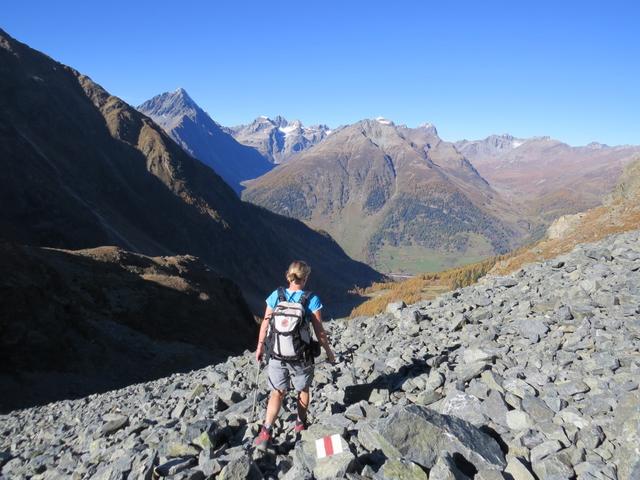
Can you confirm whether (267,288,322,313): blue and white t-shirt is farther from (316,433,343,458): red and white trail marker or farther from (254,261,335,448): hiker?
(316,433,343,458): red and white trail marker

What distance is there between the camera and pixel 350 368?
1221 cm

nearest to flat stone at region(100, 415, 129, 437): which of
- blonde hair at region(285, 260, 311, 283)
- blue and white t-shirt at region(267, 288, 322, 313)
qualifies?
blue and white t-shirt at region(267, 288, 322, 313)

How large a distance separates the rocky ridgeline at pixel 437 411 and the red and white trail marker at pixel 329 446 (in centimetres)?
15

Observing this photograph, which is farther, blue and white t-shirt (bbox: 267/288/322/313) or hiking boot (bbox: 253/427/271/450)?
blue and white t-shirt (bbox: 267/288/322/313)

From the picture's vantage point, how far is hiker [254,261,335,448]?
8102 mm

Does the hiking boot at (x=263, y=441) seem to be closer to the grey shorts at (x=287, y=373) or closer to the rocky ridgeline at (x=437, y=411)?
the rocky ridgeline at (x=437, y=411)

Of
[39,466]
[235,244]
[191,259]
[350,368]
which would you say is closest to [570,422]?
[350,368]

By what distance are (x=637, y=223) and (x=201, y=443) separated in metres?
51.2

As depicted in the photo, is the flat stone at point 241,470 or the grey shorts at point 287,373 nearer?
the flat stone at point 241,470

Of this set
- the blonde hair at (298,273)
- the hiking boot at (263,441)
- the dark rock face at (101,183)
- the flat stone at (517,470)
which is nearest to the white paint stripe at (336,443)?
the hiking boot at (263,441)

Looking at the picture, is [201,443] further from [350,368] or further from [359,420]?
[350,368]

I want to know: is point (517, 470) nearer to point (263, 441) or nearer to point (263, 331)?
point (263, 441)

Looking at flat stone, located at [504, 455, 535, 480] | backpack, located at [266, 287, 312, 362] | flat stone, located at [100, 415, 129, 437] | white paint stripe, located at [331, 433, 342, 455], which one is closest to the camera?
flat stone, located at [504, 455, 535, 480]

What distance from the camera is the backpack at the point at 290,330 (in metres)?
8.08
